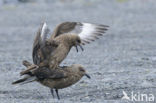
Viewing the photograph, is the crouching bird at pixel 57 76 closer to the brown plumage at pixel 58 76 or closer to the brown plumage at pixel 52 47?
the brown plumage at pixel 58 76

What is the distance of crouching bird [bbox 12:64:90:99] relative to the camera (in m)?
8.03

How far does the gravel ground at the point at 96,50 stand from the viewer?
8.59 meters

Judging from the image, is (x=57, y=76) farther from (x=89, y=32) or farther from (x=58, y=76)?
(x=89, y=32)

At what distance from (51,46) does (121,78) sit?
1.58 m

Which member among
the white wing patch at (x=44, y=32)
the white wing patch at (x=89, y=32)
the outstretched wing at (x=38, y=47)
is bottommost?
the white wing patch at (x=89, y=32)

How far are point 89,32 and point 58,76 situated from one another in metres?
1.96

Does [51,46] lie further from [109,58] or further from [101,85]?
[109,58]

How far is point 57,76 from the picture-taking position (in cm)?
806

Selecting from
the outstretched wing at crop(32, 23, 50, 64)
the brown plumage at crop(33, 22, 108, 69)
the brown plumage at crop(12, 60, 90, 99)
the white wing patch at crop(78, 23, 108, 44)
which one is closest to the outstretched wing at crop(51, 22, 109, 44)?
the white wing patch at crop(78, 23, 108, 44)

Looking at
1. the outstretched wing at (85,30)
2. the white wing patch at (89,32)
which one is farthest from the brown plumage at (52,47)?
the white wing patch at (89,32)

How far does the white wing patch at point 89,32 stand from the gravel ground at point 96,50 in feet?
2.08

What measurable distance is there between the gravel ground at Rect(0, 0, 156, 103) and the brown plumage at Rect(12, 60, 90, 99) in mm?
225

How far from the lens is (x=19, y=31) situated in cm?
1825

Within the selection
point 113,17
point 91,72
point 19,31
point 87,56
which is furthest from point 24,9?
point 91,72
